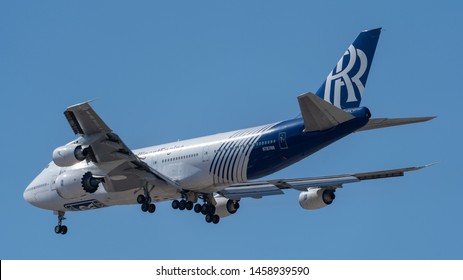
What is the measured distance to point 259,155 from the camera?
43250mm

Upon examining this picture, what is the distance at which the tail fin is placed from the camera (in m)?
42.4

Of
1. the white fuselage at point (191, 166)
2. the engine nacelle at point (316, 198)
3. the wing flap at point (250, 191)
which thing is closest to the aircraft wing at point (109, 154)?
the white fuselage at point (191, 166)

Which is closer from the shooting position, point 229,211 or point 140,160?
point 140,160

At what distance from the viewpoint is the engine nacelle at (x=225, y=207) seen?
163 ft

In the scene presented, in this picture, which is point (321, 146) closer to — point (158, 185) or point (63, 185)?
point (158, 185)

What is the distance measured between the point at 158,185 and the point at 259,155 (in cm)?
523

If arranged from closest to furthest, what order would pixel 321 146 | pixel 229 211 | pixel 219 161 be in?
1. pixel 321 146
2. pixel 219 161
3. pixel 229 211

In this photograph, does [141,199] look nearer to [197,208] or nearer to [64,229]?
[197,208]

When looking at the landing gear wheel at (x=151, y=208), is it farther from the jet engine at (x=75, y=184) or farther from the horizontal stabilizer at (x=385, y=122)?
the horizontal stabilizer at (x=385, y=122)

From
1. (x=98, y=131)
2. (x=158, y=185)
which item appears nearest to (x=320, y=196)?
(x=158, y=185)

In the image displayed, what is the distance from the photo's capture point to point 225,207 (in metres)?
49.7

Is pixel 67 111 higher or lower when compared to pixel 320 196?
higher

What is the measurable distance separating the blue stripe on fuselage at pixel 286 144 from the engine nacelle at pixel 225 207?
5.83 meters

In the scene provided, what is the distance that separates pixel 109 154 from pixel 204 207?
5350mm
